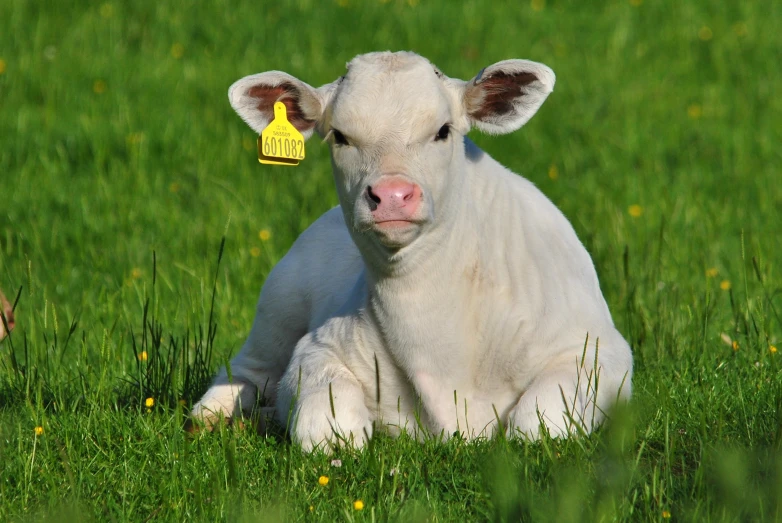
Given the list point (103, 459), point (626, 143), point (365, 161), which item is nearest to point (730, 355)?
point (365, 161)

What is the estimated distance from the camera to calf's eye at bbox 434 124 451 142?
15.4 feet

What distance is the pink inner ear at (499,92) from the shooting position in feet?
16.1

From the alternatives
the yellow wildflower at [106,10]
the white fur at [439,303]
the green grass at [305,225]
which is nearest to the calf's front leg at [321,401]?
the white fur at [439,303]

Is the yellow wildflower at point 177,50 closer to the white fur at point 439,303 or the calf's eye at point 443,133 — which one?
the white fur at point 439,303

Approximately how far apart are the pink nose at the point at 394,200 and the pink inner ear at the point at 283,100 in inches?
34.5

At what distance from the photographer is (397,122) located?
4.60m

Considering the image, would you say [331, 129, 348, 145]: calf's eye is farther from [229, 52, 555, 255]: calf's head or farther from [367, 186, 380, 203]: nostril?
[367, 186, 380, 203]: nostril

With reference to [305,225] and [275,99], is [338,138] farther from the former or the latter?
[305,225]

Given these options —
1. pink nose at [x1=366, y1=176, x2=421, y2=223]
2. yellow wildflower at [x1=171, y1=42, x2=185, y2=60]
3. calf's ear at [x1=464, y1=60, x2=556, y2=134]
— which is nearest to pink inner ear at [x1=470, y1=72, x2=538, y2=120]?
calf's ear at [x1=464, y1=60, x2=556, y2=134]

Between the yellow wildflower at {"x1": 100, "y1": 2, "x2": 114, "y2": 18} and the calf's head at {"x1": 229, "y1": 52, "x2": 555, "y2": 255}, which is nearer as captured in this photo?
the calf's head at {"x1": 229, "y1": 52, "x2": 555, "y2": 255}

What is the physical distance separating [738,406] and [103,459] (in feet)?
7.81

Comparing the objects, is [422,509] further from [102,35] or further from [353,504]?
[102,35]

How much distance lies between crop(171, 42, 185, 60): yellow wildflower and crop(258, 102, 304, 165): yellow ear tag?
6.87 meters

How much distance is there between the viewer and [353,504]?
3.74 meters
